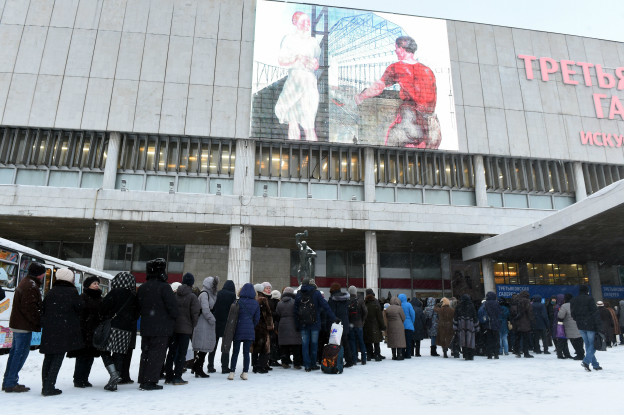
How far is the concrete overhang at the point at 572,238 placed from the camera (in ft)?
52.4

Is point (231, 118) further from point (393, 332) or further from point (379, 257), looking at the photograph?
point (393, 332)

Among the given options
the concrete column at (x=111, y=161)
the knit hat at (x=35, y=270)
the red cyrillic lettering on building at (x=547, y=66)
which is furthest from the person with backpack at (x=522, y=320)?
the red cyrillic lettering on building at (x=547, y=66)

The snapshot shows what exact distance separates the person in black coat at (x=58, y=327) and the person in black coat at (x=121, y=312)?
1.28 ft

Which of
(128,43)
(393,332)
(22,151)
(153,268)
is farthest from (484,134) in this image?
(22,151)

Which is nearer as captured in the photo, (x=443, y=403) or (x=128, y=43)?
(x=443, y=403)

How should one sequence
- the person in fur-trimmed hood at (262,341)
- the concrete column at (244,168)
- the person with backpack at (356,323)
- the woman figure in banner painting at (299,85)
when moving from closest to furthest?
the person in fur-trimmed hood at (262,341), the person with backpack at (356,323), the concrete column at (244,168), the woman figure in banner painting at (299,85)

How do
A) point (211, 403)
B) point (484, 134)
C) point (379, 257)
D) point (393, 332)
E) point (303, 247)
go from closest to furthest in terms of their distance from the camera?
point (211, 403) < point (393, 332) < point (303, 247) < point (484, 134) < point (379, 257)

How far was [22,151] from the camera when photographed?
25.0m

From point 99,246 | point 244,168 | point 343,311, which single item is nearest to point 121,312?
point 343,311

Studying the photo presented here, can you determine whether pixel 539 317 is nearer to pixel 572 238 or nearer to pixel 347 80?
pixel 572 238

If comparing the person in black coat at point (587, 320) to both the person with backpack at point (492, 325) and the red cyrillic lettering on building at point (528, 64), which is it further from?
the red cyrillic lettering on building at point (528, 64)

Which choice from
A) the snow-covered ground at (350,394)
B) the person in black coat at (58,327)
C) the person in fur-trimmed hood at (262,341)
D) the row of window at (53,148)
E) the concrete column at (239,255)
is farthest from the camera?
the row of window at (53,148)

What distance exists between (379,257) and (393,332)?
20.1 m

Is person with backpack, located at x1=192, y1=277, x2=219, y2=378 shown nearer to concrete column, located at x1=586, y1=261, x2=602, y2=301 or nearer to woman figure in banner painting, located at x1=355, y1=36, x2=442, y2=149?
woman figure in banner painting, located at x1=355, y1=36, x2=442, y2=149
